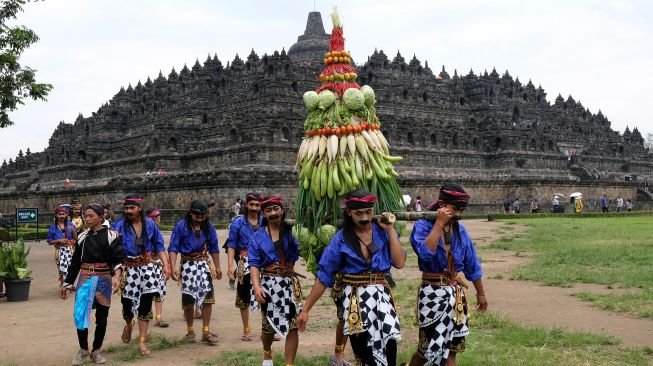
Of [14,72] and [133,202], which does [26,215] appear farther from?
[133,202]

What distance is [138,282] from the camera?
9320 mm

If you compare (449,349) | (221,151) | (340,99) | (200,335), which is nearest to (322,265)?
(449,349)

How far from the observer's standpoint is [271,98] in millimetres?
44094

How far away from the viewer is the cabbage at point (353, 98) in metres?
8.00

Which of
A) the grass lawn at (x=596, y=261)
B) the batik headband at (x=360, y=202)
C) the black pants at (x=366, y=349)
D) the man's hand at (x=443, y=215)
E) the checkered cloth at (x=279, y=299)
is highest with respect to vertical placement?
the batik headband at (x=360, y=202)

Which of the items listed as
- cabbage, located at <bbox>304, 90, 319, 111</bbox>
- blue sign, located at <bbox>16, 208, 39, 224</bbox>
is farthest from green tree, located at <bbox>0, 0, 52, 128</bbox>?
cabbage, located at <bbox>304, 90, 319, 111</bbox>

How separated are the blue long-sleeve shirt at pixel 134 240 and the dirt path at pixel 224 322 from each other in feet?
4.64

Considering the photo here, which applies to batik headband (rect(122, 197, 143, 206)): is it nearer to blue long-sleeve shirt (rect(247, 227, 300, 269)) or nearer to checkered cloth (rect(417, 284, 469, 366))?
blue long-sleeve shirt (rect(247, 227, 300, 269))

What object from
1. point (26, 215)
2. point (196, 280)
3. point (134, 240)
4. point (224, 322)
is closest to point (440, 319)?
point (196, 280)

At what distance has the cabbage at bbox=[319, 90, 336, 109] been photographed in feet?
26.5

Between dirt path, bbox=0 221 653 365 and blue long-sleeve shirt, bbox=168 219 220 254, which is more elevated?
blue long-sleeve shirt, bbox=168 219 220 254

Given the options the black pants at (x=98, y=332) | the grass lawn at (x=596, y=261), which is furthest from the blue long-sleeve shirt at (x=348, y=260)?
the grass lawn at (x=596, y=261)

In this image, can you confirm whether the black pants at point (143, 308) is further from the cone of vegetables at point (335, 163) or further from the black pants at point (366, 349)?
the black pants at point (366, 349)

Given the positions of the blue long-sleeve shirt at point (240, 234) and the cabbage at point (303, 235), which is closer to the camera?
the cabbage at point (303, 235)
